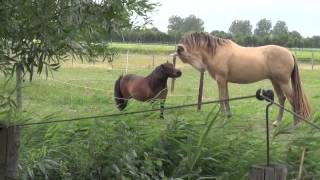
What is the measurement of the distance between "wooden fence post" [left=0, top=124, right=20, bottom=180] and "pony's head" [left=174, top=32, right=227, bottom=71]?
7.04 metres

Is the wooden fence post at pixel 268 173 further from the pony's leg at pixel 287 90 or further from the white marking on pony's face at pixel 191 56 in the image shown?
the white marking on pony's face at pixel 191 56

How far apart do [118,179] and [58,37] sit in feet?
4.31

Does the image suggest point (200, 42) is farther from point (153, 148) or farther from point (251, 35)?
point (251, 35)

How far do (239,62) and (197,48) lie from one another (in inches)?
31.9

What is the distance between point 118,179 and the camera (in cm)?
314

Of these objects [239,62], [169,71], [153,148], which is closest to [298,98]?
→ [239,62]

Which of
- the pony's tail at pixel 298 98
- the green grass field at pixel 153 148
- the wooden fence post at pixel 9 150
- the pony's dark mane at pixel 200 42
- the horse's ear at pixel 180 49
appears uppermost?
the pony's dark mane at pixel 200 42

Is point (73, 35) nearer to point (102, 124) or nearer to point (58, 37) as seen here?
point (58, 37)

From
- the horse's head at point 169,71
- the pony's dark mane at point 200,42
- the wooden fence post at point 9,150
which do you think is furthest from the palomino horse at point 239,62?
the wooden fence post at point 9,150

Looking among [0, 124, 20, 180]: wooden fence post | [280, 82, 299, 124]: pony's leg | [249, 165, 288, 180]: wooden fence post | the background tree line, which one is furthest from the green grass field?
the background tree line

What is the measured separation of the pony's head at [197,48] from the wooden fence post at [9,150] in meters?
7.04

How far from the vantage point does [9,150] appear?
2.48 metres

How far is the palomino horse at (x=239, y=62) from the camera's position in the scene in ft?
30.0

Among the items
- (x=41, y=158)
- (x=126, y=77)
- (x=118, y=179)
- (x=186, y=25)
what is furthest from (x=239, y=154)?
(x=186, y=25)
